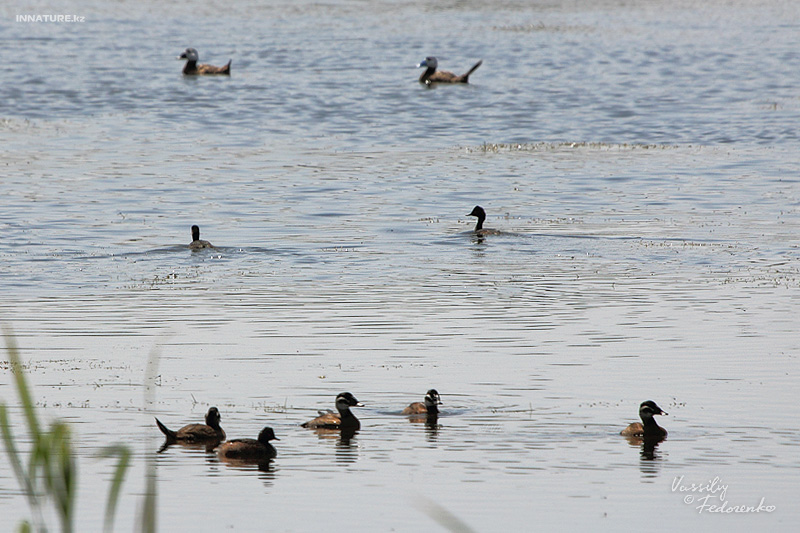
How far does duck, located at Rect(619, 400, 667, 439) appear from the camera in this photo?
10.8 metres

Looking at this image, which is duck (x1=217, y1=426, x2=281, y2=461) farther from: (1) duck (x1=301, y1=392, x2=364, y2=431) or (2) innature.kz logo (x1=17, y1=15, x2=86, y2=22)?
(2) innature.kz logo (x1=17, y1=15, x2=86, y2=22)

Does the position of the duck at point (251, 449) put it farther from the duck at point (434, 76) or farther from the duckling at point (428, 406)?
the duck at point (434, 76)

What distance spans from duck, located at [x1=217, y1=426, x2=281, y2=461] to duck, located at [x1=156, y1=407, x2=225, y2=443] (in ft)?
0.64

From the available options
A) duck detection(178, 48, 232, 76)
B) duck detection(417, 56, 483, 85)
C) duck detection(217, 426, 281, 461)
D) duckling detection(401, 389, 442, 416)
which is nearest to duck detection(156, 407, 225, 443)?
duck detection(217, 426, 281, 461)

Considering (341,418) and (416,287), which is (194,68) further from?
(341,418)

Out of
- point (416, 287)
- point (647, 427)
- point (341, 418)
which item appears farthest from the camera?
point (416, 287)

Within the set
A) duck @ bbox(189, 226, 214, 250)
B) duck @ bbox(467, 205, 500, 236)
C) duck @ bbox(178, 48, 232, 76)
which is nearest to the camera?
duck @ bbox(189, 226, 214, 250)

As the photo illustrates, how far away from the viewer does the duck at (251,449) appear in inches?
407

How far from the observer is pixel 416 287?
17.8 m

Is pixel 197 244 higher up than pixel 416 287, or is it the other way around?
pixel 197 244

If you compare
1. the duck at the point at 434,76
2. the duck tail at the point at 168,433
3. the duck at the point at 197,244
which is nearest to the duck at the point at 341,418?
the duck tail at the point at 168,433

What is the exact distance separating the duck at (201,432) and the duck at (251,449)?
0.20 m

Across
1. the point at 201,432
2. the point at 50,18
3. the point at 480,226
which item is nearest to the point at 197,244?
the point at 480,226

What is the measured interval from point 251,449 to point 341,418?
1000mm
